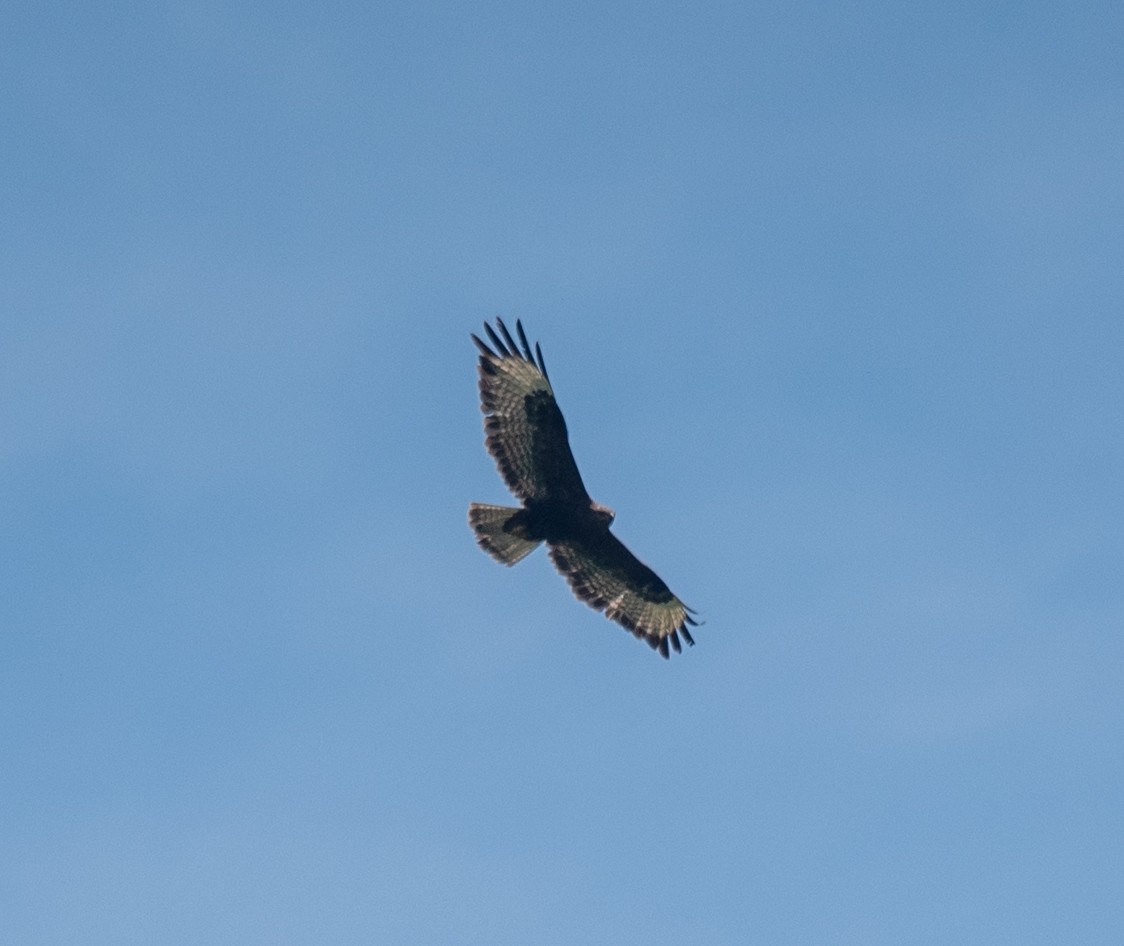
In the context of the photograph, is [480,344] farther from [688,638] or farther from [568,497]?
[688,638]

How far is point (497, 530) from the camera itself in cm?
2170

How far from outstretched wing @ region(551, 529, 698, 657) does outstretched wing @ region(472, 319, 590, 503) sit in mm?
1063

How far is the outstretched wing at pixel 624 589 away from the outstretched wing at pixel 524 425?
106cm

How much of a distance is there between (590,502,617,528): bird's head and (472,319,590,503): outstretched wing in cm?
39

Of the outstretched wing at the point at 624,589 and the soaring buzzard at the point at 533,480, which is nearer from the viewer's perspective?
the soaring buzzard at the point at 533,480

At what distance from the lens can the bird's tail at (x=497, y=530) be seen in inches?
851

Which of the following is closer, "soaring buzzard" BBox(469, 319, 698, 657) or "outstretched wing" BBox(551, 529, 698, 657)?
"soaring buzzard" BBox(469, 319, 698, 657)

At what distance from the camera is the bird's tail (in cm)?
2161

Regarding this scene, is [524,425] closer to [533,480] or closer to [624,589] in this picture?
[533,480]

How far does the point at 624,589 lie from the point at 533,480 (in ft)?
7.50

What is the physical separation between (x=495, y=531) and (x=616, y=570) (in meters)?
1.73

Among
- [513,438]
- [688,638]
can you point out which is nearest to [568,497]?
[513,438]

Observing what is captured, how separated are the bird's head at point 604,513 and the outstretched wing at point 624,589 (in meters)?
0.40

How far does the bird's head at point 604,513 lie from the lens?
21.5 metres
